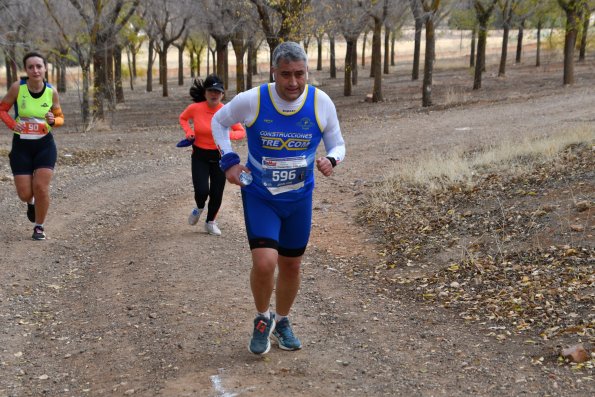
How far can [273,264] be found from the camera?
4.55 meters

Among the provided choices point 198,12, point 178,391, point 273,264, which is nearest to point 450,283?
point 273,264

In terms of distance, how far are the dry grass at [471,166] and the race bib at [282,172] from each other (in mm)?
5556

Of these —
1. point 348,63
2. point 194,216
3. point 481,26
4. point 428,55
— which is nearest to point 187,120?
point 194,216

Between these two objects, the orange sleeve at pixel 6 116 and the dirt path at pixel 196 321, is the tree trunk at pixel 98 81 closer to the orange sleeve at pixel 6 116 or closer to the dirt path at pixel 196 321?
the dirt path at pixel 196 321

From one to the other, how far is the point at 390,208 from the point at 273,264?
5488mm

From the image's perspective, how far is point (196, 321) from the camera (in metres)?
5.61

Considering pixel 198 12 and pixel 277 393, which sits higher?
pixel 198 12

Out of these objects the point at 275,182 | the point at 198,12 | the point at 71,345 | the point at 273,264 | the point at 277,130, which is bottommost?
the point at 71,345

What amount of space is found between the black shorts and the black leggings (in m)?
1.61

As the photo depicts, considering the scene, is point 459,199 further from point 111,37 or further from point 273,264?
point 111,37

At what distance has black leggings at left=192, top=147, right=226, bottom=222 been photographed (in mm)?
8430

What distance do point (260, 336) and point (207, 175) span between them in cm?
392

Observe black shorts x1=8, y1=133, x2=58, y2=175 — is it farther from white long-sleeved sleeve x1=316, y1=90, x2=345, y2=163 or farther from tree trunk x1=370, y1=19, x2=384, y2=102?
tree trunk x1=370, y1=19, x2=384, y2=102

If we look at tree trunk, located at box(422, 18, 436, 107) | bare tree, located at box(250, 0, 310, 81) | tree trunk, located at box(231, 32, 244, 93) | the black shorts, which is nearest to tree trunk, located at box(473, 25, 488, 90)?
tree trunk, located at box(422, 18, 436, 107)
